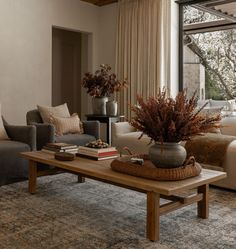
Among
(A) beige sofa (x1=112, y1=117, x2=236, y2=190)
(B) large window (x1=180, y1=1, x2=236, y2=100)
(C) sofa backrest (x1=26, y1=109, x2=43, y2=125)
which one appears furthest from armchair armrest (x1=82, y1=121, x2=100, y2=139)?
(B) large window (x1=180, y1=1, x2=236, y2=100)

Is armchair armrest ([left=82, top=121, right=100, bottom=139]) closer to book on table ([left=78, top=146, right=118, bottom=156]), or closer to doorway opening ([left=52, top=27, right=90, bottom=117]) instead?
book on table ([left=78, top=146, right=118, bottom=156])

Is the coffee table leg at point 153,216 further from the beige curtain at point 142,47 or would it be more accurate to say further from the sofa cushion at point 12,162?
the beige curtain at point 142,47

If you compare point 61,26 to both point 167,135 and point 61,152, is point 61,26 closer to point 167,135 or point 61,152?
point 61,152

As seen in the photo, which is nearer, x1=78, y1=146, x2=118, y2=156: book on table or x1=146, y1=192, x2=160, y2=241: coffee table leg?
x1=146, y1=192, x2=160, y2=241: coffee table leg

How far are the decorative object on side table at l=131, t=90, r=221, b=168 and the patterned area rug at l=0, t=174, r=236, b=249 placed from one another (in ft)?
1.63

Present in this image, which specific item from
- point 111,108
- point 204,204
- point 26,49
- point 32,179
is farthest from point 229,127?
point 26,49

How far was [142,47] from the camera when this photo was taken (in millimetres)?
5746

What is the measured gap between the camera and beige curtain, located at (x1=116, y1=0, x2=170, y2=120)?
5.47 meters

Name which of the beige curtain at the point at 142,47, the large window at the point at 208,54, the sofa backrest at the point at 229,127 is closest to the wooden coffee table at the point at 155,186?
the sofa backrest at the point at 229,127

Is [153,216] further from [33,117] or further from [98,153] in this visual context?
[33,117]

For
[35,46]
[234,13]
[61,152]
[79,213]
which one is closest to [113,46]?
[35,46]

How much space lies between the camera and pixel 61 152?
→ 125 inches

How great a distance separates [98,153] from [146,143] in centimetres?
124

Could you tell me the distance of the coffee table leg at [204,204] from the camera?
2664mm
